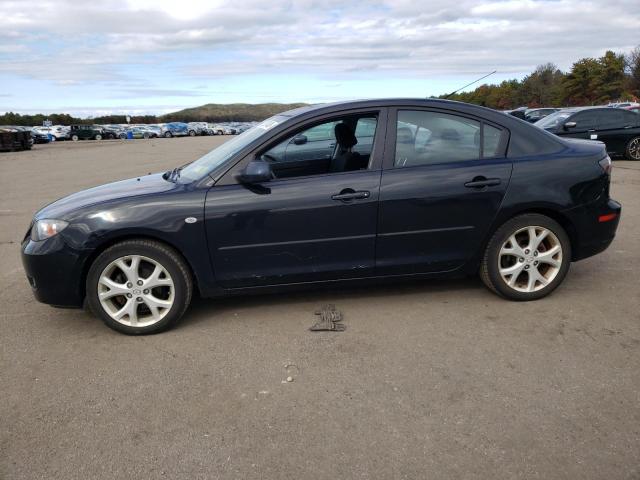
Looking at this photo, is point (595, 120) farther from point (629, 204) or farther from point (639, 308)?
point (639, 308)

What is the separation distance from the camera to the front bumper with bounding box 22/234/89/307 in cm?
389

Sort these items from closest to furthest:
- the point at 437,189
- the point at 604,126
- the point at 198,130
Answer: the point at 437,189
the point at 604,126
the point at 198,130

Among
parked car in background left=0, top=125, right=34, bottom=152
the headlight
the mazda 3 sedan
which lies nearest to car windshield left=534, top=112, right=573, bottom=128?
the mazda 3 sedan

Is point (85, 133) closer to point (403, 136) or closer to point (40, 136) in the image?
point (40, 136)

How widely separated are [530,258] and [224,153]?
2.57 meters

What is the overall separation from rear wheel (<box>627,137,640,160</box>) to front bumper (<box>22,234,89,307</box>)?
1475 centimetres

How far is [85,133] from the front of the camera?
52906mm

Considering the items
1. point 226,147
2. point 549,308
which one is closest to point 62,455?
point 226,147

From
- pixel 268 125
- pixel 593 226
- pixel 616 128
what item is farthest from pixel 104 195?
pixel 616 128

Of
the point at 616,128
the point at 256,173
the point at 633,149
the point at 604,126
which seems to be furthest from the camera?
the point at 633,149

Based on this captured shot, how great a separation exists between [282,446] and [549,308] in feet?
8.45

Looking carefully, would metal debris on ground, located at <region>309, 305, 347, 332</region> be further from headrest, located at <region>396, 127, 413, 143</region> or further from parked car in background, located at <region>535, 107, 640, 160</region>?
parked car in background, located at <region>535, 107, 640, 160</region>

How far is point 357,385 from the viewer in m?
3.22

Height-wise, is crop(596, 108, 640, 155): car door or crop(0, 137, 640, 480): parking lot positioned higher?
crop(596, 108, 640, 155): car door
